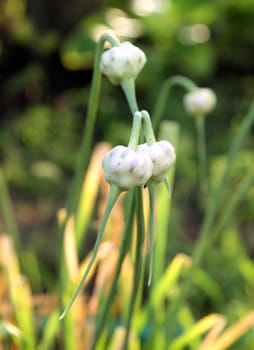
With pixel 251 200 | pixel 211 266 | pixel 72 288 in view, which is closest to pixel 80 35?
pixel 251 200

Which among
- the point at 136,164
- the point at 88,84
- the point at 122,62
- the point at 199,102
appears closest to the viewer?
the point at 136,164

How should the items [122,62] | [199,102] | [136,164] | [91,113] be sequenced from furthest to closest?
[199,102] → [91,113] → [122,62] → [136,164]

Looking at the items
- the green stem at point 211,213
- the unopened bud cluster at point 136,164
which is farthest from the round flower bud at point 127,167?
the green stem at point 211,213

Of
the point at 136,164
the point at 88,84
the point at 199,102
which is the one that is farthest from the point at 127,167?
the point at 88,84

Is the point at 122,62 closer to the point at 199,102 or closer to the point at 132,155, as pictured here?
the point at 132,155

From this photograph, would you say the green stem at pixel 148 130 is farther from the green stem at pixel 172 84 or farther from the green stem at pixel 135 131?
the green stem at pixel 172 84

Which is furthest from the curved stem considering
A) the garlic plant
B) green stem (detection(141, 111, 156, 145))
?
green stem (detection(141, 111, 156, 145))

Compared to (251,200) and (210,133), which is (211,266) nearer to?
(251,200)
